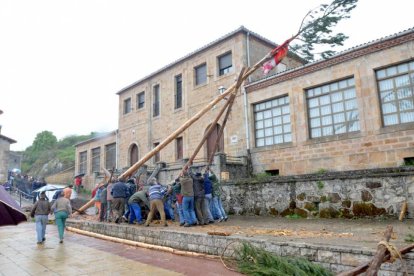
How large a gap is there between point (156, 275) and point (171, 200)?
19.4ft

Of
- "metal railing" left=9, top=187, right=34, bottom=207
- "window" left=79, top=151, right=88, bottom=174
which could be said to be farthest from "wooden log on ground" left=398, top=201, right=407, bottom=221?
"window" left=79, top=151, right=88, bottom=174

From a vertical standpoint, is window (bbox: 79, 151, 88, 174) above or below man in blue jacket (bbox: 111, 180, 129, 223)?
above

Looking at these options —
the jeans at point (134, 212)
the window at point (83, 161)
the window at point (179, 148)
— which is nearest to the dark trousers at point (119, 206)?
the jeans at point (134, 212)

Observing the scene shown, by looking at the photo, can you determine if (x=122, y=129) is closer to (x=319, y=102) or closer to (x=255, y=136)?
(x=255, y=136)

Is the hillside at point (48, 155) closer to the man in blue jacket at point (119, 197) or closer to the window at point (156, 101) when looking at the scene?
the window at point (156, 101)

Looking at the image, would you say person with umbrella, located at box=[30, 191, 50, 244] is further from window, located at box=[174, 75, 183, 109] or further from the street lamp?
window, located at box=[174, 75, 183, 109]

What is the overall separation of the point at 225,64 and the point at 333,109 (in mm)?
7254

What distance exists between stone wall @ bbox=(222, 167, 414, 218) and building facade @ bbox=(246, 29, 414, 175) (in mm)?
4015

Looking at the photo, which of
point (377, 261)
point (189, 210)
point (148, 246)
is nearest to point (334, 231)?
point (377, 261)

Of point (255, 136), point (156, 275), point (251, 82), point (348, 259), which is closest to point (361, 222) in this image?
point (348, 259)

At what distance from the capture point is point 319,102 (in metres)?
14.7

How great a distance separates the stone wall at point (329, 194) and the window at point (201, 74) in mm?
9862

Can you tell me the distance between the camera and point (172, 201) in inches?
464

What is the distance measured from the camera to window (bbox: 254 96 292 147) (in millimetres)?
15781
